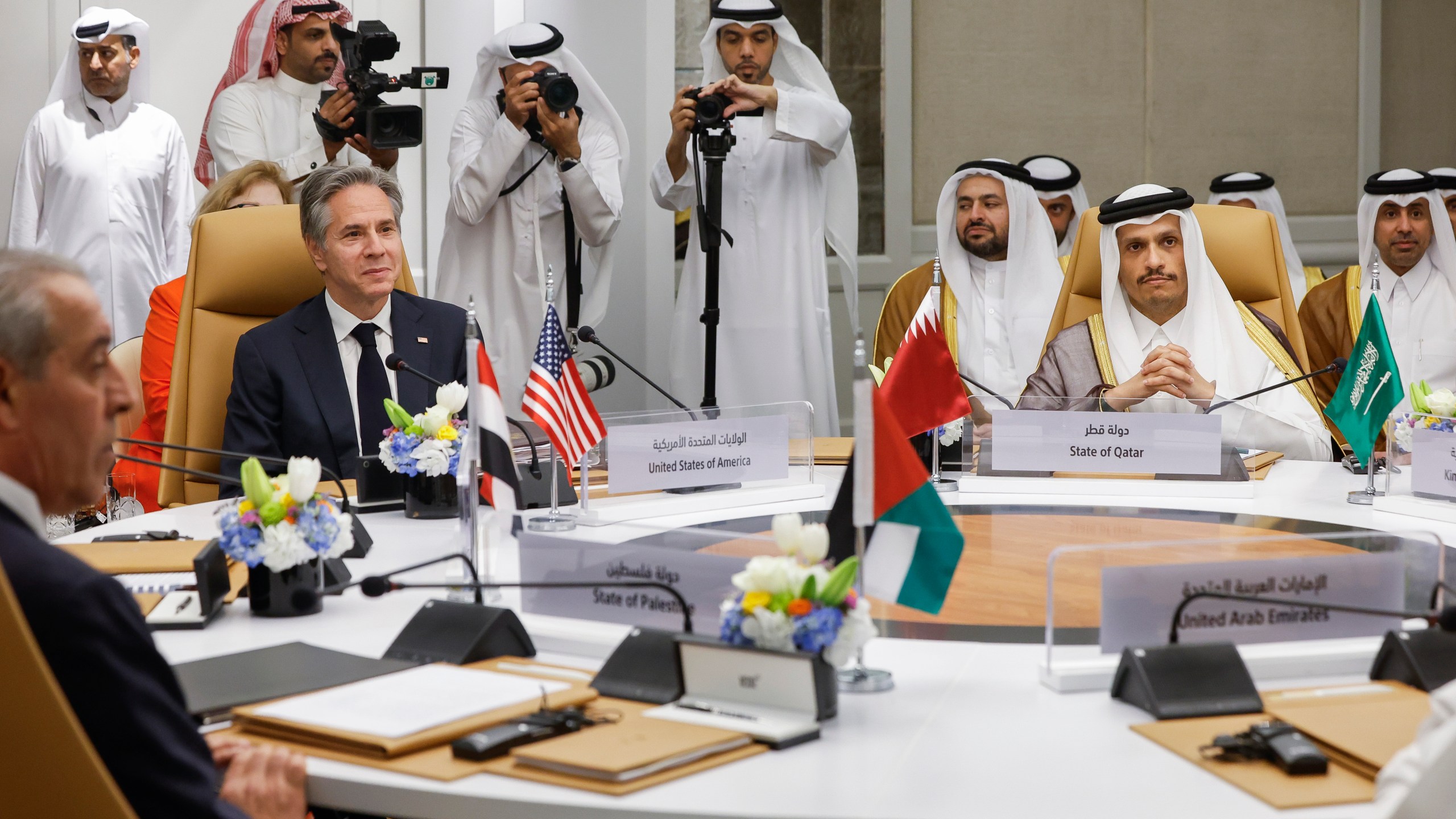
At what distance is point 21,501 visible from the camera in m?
1.16

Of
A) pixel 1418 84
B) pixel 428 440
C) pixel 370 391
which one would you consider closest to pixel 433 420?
pixel 428 440

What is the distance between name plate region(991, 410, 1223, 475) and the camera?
2680 mm

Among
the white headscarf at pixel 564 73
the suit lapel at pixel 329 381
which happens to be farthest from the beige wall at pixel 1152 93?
the suit lapel at pixel 329 381

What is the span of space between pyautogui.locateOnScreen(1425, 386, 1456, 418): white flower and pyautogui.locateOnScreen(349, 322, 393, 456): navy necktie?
2.08 metres

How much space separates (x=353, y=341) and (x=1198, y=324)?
2.18 meters

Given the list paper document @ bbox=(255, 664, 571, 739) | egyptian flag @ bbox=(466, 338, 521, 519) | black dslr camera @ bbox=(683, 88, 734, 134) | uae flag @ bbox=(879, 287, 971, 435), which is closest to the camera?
paper document @ bbox=(255, 664, 571, 739)

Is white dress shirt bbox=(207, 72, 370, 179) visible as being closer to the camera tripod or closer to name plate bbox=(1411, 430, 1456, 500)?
the camera tripod

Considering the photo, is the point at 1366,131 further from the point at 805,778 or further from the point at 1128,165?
the point at 805,778

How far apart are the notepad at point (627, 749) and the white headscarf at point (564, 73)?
386cm

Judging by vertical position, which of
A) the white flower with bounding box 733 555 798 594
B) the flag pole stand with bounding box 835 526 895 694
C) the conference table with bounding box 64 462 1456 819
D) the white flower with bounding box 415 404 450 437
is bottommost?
the conference table with bounding box 64 462 1456 819

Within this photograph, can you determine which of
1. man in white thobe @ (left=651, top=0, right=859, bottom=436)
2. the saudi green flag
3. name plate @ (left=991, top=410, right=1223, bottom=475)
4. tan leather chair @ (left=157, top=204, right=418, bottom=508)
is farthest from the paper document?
man in white thobe @ (left=651, top=0, right=859, bottom=436)

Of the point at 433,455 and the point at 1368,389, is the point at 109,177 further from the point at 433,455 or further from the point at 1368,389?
the point at 1368,389

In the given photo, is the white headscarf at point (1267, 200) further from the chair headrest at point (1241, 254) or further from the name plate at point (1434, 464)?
the name plate at point (1434, 464)

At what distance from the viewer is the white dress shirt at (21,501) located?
1.15 m
